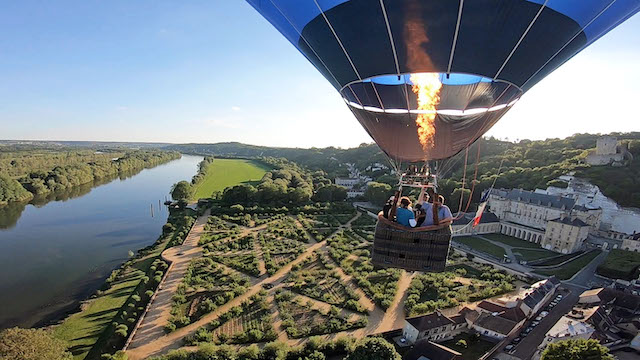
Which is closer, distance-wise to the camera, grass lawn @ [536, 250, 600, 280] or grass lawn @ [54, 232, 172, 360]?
grass lawn @ [54, 232, 172, 360]

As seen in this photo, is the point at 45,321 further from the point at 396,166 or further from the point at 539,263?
the point at 539,263

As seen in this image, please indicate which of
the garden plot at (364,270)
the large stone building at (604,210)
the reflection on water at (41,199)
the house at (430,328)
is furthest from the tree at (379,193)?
the reflection on water at (41,199)

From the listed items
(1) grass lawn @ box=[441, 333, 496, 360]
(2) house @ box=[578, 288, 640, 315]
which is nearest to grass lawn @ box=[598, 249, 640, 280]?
(2) house @ box=[578, 288, 640, 315]

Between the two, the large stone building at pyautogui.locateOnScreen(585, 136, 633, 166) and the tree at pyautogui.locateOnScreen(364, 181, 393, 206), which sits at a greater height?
the large stone building at pyautogui.locateOnScreen(585, 136, 633, 166)

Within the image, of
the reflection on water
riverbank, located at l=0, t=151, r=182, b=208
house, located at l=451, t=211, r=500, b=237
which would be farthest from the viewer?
riverbank, located at l=0, t=151, r=182, b=208

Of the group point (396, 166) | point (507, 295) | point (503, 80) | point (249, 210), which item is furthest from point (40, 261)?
point (507, 295)

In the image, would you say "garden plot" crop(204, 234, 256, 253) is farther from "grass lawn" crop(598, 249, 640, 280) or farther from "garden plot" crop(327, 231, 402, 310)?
"grass lawn" crop(598, 249, 640, 280)

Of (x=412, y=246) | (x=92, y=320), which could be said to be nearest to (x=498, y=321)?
(x=412, y=246)
